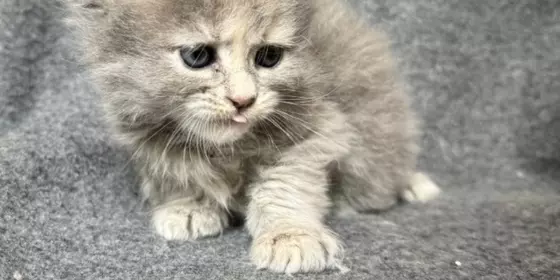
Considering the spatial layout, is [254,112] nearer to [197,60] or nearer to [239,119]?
[239,119]

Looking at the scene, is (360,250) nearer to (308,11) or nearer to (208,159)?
(208,159)

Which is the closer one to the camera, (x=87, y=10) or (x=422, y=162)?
(x=87, y=10)

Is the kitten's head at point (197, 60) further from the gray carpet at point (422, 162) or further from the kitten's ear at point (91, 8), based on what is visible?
the gray carpet at point (422, 162)

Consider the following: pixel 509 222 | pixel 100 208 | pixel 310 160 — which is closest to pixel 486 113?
pixel 509 222

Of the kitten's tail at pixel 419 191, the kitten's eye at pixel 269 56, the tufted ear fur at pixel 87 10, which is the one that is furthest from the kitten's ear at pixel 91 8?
the kitten's tail at pixel 419 191

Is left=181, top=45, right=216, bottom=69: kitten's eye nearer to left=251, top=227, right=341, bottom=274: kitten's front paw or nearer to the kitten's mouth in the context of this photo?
the kitten's mouth

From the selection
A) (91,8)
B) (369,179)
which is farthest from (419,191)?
(91,8)
